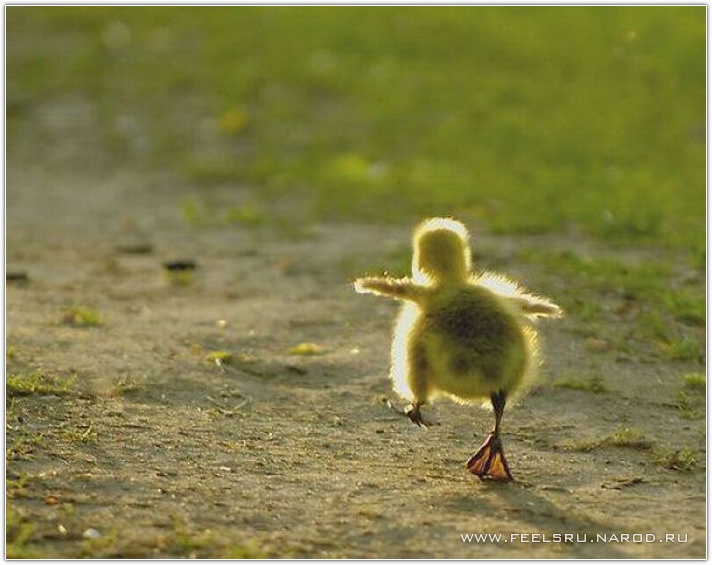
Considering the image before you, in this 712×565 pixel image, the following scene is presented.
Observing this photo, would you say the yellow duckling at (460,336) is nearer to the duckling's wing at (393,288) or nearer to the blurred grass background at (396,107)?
the duckling's wing at (393,288)

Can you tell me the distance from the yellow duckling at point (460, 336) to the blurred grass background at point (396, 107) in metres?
4.80

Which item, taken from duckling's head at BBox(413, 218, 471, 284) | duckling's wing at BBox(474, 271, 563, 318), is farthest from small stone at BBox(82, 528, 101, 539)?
duckling's wing at BBox(474, 271, 563, 318)

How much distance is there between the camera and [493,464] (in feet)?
20.7

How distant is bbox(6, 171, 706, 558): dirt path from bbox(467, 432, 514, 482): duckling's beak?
6 cm

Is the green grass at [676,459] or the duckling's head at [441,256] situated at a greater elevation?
the duckling's head at [441,256]

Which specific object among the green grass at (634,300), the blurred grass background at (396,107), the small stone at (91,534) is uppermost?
the blurred grass background at (396,107)

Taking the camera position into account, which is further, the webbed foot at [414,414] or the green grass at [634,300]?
the green grass at [634,300]

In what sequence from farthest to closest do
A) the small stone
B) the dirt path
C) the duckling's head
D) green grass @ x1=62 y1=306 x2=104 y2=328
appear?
green grass @ x1=62 y1=306 x2=104 y2=328, the duckling's head, the dirt path, the small stone

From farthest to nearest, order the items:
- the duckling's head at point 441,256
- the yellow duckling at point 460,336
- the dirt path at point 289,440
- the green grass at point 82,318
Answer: the green grass at point 82,318 < the duckling's head at point 441,256 < the yellow duckling at point 460,336 < the dirt path at point 289,440

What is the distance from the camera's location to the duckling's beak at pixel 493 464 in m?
6.29

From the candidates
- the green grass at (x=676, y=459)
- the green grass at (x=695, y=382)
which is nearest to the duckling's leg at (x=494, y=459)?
the green grass at (x=676, y=459)

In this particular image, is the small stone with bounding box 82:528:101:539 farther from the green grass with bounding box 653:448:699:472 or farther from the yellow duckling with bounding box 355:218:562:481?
the green grass with bounding box 653:448:699:472

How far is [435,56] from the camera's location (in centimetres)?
1847

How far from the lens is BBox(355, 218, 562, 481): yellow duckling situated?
6234 mm
